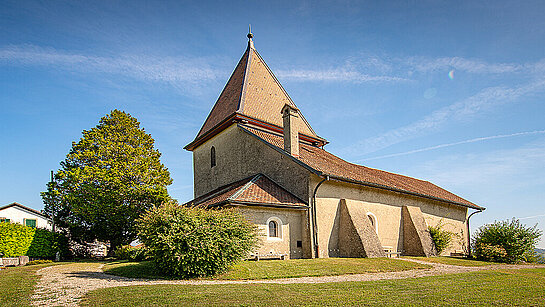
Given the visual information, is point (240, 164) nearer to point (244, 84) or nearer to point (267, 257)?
point (244, 84)

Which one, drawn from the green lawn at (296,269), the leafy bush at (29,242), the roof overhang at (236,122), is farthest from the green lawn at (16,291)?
the roof overhang at (236,122)

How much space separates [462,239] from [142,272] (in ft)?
78.3

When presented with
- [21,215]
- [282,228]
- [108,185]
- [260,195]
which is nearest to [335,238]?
[282,228]

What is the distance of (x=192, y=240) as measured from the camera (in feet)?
38.0

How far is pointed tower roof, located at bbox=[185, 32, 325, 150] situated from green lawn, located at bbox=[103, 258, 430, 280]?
10.7 meters

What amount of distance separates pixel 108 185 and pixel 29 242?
17.4 ft

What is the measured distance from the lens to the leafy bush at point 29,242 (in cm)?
2005

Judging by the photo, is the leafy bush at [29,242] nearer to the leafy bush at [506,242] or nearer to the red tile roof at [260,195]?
the red tile roof at [260,195]

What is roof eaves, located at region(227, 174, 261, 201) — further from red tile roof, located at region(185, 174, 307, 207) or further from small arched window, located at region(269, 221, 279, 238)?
small arched window, located at region(269, 221, 279, 238)

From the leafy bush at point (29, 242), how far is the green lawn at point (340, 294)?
15.5 metres

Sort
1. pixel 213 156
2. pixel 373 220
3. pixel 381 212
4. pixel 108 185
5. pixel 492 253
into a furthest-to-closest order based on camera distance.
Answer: pixel 213 156
pixel 108 185
pixel 492 253
pixel 381 212
pixel 373 220

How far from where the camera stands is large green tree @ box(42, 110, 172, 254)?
2278 cm

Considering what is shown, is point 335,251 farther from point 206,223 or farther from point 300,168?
point 206,223

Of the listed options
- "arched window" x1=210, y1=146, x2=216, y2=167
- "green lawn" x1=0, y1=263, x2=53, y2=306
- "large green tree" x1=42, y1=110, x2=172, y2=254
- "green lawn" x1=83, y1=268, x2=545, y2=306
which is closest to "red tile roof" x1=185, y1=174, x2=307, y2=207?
"arched window" x1=210, y1=146, x2=216, y2=167
